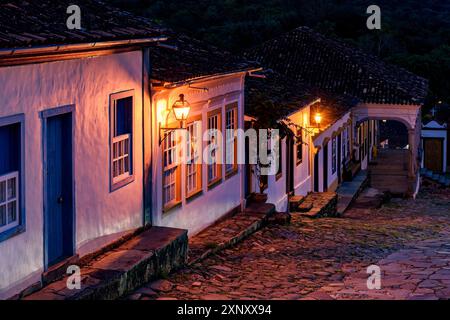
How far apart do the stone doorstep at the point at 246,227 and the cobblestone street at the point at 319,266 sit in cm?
10

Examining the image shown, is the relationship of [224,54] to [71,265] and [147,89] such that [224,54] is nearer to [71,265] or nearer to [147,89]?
[147,89]

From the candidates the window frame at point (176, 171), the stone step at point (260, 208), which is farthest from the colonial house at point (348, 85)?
the window frame at point (176, 171)

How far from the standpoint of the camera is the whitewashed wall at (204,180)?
11547 millimetres

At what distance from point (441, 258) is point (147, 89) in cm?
500

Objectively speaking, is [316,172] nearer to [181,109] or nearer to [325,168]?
[325,168]

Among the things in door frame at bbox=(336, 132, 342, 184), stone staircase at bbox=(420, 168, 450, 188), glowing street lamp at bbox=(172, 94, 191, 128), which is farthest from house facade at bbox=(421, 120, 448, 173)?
glowing street lamp at bbox=(172, 94, 191, 128)

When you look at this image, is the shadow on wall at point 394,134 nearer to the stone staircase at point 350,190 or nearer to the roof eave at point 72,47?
the stone staircase at point 350,190

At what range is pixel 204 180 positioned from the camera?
535 inches

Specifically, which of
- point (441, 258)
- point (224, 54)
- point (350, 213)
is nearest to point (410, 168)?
point (350, 213)

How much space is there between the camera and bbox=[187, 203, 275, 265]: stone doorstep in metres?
11.8

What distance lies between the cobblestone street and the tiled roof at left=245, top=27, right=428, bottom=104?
15542 millimetres

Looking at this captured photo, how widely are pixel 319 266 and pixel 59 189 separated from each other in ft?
13.9

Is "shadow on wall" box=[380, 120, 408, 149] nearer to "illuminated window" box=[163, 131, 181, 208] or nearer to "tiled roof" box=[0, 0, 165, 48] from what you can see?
"illuminated window" box=[163, 131, 181, 208]
